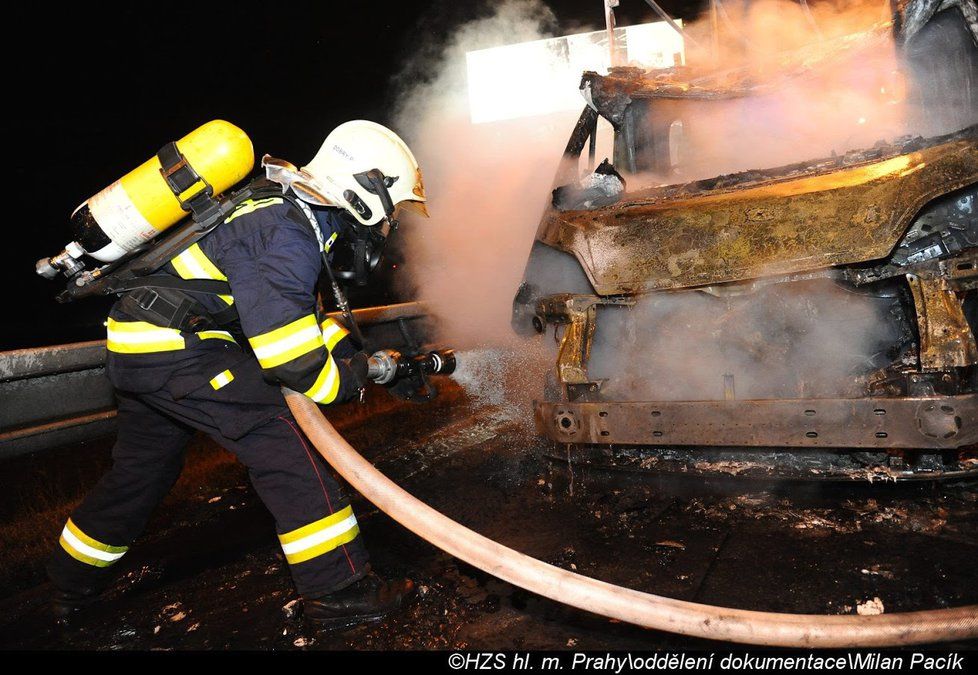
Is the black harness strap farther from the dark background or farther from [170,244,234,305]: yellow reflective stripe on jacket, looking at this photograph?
the dark background

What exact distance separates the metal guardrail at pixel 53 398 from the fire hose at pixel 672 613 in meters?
1.47

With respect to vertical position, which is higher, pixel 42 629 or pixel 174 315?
pixel 174 315

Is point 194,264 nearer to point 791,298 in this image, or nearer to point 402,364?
point 402,364

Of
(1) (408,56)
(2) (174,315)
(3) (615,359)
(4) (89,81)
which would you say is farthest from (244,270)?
(1) (408,56)

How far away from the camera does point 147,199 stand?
7.28ft

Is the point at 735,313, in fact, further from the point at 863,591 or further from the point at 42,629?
the point at 42,629

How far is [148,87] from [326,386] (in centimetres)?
2455

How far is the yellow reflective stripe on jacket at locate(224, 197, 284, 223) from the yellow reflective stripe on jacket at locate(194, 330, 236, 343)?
1.57 feet

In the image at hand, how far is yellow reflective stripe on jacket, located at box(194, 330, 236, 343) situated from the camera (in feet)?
7.98

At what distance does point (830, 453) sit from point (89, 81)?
24375 mm

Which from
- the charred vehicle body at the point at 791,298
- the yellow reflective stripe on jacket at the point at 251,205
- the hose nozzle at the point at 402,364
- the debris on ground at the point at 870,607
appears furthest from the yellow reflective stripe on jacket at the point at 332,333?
the debris on ground at the point at 870,607

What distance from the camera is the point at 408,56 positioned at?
1241 inches

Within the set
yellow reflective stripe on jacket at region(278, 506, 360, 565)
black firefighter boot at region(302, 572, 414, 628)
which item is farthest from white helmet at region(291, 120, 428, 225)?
black firefighter boot at region(302, 572, 414, 628)

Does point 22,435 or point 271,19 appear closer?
point 22,435
